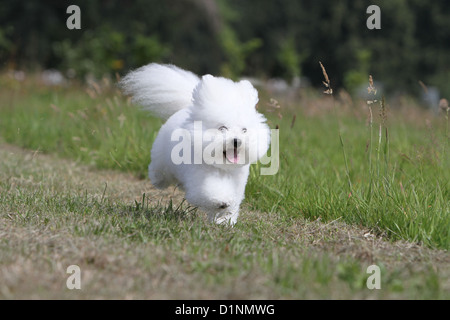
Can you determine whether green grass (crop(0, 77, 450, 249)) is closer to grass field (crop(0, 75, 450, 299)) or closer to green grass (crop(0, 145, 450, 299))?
grass field (crop(0, 75, 450, 299))

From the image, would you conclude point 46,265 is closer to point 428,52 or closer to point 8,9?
point 8,9

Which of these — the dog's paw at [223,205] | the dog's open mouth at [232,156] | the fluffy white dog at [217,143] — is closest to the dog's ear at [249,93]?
the fluffy white dog at [217,143]

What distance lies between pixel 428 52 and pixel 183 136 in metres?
24.8

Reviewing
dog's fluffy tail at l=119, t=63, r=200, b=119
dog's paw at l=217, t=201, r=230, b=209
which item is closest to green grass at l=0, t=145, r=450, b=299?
dog's paw at l=217, t=201, r=230, b=209

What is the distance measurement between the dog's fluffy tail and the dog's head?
0.70 meters

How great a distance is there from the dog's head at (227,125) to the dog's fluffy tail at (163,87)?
698 millimetres

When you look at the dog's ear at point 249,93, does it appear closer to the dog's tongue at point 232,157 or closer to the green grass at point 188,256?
the dog's tongue at point 232,157

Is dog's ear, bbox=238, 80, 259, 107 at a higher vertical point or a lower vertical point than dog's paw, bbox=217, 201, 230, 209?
higher

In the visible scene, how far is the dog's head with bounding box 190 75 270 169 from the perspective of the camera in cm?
334

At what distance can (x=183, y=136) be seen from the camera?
363 centimetres

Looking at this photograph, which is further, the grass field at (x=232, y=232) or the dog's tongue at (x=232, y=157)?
the dog's tongue at (x=232, y=157)

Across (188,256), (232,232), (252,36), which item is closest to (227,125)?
(232,232)

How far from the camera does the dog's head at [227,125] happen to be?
3.34 m
